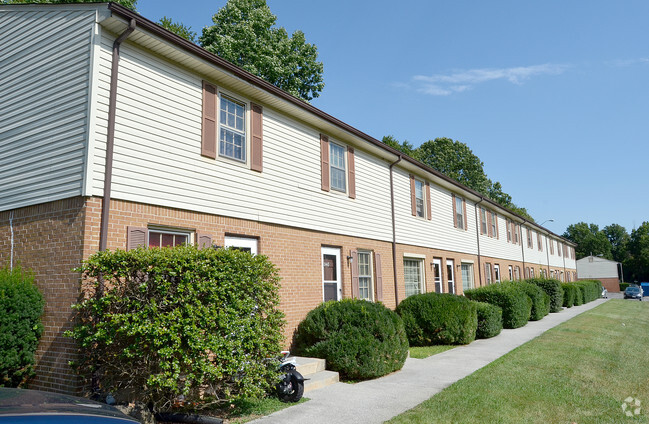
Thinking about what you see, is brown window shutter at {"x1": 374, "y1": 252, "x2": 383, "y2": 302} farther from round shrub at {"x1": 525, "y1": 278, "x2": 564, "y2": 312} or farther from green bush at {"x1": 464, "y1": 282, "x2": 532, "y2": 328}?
round shrub at {"x1": 525, "y1": 278, "x2": 564, "y2": 312}

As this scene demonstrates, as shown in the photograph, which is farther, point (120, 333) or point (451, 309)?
point (451, 309)

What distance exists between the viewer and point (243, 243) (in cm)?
937

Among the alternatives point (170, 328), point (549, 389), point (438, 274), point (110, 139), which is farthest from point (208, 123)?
point (438, 274)

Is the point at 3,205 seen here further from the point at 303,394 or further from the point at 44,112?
the point at 303,394

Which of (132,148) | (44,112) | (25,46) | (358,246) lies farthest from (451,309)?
(25,46)

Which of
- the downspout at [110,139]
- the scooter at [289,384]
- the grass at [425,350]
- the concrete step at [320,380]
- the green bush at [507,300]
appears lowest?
the grass at [425,350]

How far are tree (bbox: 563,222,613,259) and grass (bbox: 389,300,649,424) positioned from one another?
108110 millimetres

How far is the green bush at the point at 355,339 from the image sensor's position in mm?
8914

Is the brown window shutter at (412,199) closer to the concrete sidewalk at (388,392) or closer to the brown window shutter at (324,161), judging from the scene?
the brown window shutter at (324,161)

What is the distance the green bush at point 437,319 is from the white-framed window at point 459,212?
7863mm

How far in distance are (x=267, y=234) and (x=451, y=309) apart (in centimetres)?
631

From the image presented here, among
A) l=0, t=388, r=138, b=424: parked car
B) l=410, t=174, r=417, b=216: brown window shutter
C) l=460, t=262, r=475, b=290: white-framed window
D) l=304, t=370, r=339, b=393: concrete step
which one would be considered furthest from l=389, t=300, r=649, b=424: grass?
l=460, t=262, r=475, b=290: white-framed window

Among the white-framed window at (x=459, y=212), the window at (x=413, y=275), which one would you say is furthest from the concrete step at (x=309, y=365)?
the white-framed window at (x=459, y=212)

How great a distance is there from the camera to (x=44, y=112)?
780 cm
